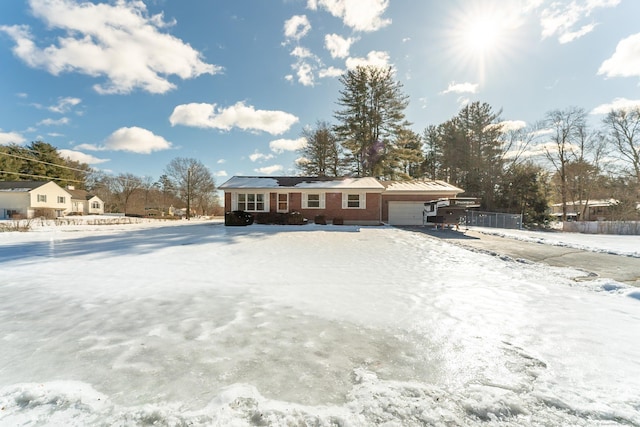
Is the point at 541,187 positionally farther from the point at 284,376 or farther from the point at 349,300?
the point at 284,376

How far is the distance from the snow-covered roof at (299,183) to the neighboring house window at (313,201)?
2.30 ft

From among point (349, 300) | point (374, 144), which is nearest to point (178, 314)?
point (349, 300)

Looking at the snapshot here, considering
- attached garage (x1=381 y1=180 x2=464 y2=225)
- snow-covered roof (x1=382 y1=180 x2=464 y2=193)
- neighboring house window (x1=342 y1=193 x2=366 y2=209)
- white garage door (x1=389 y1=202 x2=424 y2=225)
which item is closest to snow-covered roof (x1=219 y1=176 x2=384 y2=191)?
neighboring house window (x1=342 y1=193 x2=366 y2=209)

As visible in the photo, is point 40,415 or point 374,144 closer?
point 40,415

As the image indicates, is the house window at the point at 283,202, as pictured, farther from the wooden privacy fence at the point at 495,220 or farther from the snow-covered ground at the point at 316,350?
the wooden privacy fence at the point at 495,220

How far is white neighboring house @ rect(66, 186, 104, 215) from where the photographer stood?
41.7m

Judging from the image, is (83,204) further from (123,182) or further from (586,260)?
(586,260)

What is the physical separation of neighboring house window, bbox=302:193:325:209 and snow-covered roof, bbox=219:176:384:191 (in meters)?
0.70

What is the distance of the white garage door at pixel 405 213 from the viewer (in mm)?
20641

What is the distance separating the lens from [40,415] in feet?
6.21

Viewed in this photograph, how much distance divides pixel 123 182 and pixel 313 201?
49201 millimetres

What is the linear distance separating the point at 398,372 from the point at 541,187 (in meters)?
31.2

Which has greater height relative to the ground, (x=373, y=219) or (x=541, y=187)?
(x=541, y=187)

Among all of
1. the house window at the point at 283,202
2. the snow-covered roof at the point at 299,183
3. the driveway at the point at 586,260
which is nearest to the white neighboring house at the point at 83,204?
the snow-covered roof at the point at 299,183
